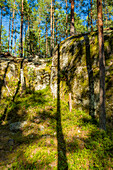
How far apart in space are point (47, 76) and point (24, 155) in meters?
7.77

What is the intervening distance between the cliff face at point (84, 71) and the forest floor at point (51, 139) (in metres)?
1.20

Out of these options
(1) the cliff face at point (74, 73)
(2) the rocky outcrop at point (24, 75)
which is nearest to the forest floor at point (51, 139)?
(1) the cliff face at point (74, 73)

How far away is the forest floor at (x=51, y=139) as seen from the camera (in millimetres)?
4055

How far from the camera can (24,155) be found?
434cm

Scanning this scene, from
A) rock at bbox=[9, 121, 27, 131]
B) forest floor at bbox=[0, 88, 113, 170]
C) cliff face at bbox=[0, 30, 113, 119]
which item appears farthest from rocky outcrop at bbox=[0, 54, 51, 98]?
rock at bbox=[9, 121, 27, 131]

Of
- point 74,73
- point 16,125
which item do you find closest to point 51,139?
point 16,125

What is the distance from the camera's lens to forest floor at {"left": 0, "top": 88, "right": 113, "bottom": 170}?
13.3 feet

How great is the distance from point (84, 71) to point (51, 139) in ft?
18.4

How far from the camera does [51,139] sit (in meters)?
5.35

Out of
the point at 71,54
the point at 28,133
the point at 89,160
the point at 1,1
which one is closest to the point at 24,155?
the point at 28,133

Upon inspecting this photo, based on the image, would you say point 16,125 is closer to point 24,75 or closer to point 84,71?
point 24,75

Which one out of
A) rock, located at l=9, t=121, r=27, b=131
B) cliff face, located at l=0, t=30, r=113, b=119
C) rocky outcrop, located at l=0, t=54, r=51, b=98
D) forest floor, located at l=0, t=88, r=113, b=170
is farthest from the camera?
rocky outcrop, located at l=0, t=54, r=51, b=98

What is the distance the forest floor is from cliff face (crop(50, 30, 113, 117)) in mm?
1199

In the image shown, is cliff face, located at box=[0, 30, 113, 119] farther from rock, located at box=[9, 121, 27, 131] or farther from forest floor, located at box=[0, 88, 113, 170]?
rock, located at box=[9, 121, 27, 131]
